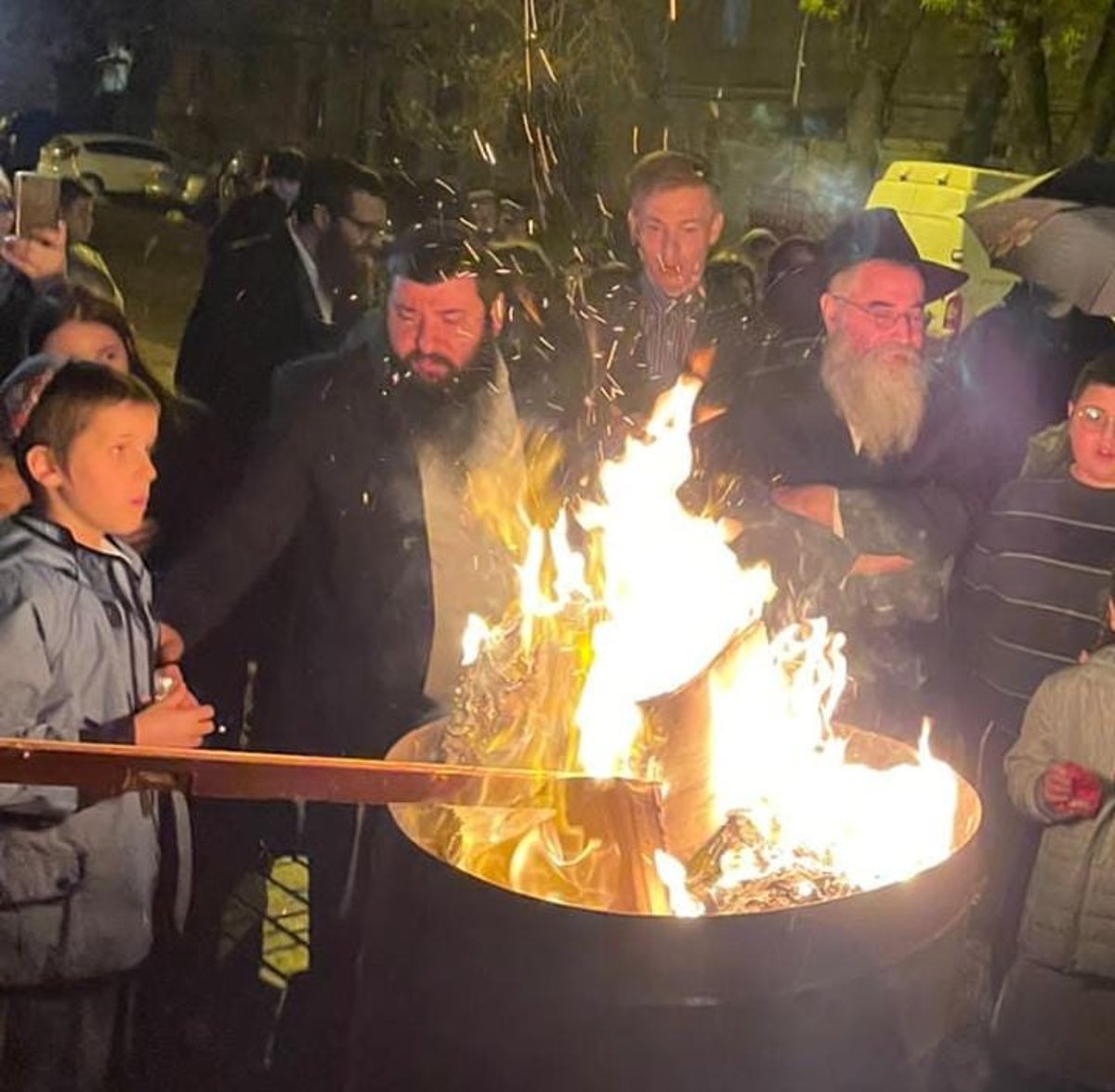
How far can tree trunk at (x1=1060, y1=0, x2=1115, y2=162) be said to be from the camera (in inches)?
482

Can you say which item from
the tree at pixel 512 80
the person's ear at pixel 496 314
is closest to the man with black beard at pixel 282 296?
the person's ear at pixel 496 314

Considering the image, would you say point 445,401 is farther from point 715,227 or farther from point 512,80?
point 512,80

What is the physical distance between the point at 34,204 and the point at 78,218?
0.66m

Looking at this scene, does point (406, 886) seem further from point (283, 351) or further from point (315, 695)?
point (283, 351)

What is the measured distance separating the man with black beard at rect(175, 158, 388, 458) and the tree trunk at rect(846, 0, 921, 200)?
10.0 metres

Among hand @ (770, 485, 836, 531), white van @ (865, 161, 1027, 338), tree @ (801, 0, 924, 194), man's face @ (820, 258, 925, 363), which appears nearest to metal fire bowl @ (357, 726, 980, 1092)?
hand @ (770, 485, 836, 531)

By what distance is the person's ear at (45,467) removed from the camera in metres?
3.44

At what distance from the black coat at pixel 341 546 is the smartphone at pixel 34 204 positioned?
1.14 m

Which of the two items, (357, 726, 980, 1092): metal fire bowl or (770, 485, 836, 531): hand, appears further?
(770, 485, 836, 531): hand

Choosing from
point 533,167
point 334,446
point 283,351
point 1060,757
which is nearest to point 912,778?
point 1060,757

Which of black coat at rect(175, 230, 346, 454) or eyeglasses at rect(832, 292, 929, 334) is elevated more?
eyeglasses at rect(832, 292, 929, 334)

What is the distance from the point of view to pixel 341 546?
408 cm

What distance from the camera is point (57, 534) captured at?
3402 millimetres

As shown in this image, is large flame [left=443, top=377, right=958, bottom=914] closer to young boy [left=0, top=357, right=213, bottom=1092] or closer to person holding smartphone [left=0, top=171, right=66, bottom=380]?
young boy [left=0, top=357, right=213, bottom=1092]
